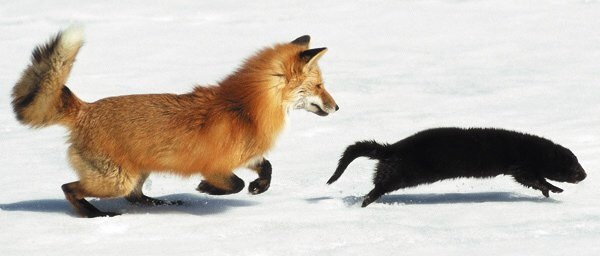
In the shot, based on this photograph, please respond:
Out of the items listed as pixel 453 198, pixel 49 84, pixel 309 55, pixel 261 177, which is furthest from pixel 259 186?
pixel 49 84

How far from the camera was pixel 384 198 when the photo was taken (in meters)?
6.96

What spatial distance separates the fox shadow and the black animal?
0.91 m

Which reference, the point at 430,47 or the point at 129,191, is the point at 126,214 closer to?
the point at 129,191

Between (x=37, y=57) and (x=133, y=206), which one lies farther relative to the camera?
(x=133, y=206)

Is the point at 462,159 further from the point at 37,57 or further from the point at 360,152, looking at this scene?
the point at 37,57

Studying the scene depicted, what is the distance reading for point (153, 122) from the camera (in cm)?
622

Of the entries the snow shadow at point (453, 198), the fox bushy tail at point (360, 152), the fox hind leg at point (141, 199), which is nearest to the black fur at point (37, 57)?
the fox hind leg at point (141, 199)

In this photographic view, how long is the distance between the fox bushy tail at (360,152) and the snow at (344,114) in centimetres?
24

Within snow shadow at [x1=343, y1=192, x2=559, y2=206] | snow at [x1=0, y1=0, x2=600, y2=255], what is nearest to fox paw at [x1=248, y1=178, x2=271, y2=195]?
snow at [x1=0, y1=0, x2=600, y2=255]

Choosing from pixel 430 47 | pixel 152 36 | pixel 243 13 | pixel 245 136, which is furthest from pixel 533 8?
pixel 245 136

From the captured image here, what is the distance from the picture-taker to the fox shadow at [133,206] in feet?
21.5

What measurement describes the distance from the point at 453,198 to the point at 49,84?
124 inches

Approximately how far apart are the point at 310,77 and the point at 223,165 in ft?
3.18

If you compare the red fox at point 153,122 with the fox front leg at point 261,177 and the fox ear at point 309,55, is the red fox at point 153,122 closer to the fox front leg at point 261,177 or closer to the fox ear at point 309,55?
the fox ear at point 309,55
